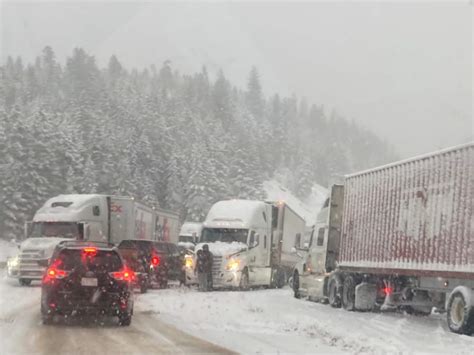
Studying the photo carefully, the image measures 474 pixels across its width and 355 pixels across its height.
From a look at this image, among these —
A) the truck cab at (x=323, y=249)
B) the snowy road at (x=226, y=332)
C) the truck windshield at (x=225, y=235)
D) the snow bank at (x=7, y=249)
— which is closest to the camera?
the snowy road at (x=226, y=332)

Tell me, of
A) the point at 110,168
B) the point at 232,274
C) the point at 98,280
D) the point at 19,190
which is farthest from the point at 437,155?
the point at 110,168

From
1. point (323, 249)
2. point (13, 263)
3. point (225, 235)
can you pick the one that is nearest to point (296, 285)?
point (323, 249)

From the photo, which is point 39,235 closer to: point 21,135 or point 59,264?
point 59,264

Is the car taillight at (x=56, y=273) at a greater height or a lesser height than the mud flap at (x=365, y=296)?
greater

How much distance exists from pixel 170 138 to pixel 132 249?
3164 inches

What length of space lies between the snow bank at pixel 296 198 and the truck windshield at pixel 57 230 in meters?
107

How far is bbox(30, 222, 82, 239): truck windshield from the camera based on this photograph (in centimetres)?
2491

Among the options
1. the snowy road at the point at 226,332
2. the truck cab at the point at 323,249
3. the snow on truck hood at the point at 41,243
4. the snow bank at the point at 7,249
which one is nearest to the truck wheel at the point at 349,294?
the truck cab at the point at 323,249

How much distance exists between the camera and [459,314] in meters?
13.7

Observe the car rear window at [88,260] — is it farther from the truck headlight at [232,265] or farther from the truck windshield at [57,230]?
the truck windshield at [57,230]

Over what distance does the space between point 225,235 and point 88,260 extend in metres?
13.5

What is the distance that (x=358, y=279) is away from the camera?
65.3 feet

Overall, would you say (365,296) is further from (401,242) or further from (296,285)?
(296,285)

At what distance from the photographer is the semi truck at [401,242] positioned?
45.5ft
